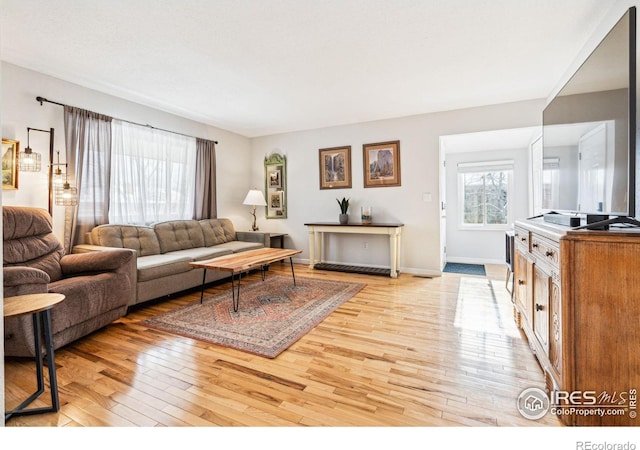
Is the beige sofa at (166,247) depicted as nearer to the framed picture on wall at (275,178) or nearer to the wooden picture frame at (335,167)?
the framed picture on wall at (275,178)

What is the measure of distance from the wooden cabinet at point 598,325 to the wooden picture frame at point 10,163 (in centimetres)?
428

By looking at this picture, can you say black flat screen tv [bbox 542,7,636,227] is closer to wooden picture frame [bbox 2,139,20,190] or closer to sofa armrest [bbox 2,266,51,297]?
sofa armrest [bbox 2,266,51,297]

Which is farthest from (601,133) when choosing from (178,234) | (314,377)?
(178,234)

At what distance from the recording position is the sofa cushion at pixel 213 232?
460 cm

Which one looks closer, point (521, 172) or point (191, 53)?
point (191, 53)

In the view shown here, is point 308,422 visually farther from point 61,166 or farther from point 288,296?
point 61,166

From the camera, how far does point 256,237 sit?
5.00m

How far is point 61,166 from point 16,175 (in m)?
0.41

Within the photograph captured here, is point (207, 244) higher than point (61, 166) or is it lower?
lower

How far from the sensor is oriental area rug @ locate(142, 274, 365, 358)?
2.36 meters

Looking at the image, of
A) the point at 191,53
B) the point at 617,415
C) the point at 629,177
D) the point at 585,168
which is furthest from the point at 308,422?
the point at 191,53

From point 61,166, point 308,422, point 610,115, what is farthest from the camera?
point 61,166

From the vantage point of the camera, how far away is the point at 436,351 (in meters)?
2.16

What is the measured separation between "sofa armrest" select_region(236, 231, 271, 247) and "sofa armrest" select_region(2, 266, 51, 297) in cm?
306
